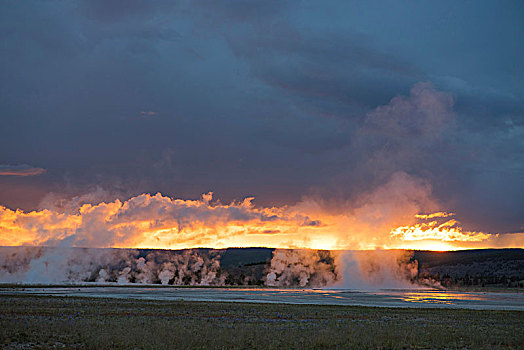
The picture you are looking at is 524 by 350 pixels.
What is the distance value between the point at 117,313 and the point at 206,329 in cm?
1552

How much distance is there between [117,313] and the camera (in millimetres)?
50250

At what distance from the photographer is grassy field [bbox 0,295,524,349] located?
1261 inches

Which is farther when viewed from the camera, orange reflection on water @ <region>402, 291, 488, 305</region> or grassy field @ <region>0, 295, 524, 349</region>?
orange reflection on water @ <region>402, 291, 488, 305</region>

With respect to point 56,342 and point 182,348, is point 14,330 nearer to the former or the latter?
point 56,342

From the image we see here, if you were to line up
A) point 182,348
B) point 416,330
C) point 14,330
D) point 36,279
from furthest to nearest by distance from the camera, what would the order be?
point 36,279 < point 416,330 < point 14,330 < point 182,348

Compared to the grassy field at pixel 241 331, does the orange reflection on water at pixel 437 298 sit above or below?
below

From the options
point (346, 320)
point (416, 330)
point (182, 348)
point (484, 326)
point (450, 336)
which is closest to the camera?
point (182, 348)

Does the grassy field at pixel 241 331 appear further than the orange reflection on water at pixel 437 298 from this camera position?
No

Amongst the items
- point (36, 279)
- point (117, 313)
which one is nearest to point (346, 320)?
point (117, 313)

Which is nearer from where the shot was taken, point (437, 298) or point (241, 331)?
point (241, 331)

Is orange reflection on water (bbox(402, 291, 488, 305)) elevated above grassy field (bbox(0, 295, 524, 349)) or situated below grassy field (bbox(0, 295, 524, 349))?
below

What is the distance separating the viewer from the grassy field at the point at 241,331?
3203cm

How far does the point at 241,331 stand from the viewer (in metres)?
37.1

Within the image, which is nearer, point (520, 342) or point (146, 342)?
point (146, 342)
